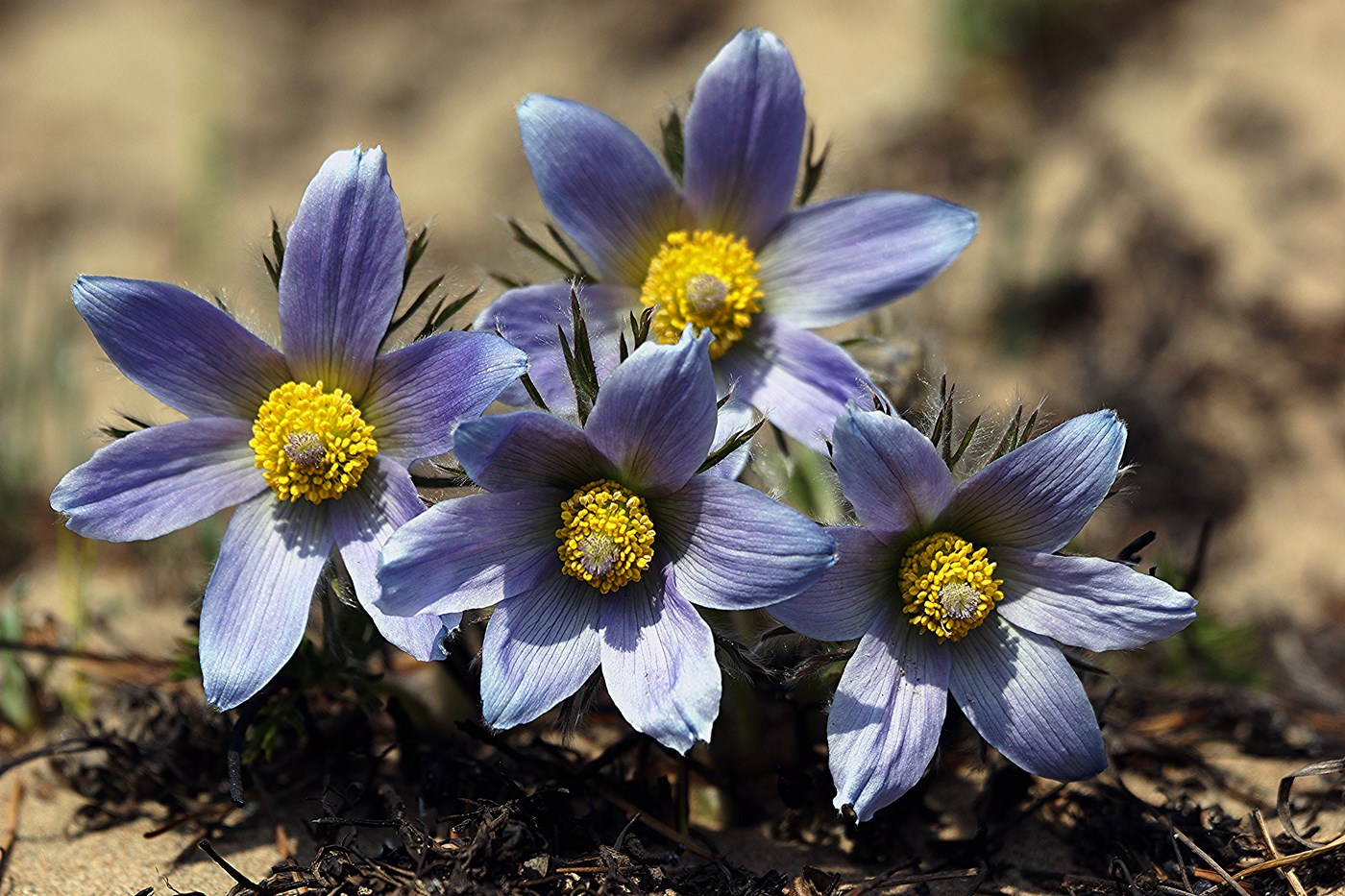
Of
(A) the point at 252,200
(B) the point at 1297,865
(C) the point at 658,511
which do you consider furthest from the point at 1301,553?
(A) the point at 252,200

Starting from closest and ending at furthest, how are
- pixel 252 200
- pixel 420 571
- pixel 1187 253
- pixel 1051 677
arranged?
pixel 420 571 → pixel 1051 677 → pixel 1187 253 → pixel 252 200

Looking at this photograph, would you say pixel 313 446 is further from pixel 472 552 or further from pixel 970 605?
pixel 970 605

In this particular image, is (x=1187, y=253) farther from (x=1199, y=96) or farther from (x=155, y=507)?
(x=155, y=507)

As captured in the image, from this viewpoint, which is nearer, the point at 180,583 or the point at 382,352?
the point at 382,352

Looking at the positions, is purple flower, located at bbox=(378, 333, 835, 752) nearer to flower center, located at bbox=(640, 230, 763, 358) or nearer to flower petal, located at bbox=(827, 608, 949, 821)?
flower petal, located at bbox=(827, 608, 949, 821)

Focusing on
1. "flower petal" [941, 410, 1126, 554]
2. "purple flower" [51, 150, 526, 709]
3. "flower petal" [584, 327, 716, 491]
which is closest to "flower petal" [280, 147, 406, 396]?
"purple flower" [51, 150, 526, 709]

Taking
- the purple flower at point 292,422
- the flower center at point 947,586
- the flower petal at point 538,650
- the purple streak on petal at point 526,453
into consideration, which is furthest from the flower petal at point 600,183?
the flower center at point 947,586

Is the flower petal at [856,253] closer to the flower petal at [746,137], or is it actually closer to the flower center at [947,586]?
the flower petal at [746,137]
